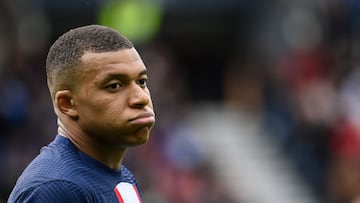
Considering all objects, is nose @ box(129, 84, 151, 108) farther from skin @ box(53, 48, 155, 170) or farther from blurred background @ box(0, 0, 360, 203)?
blurred background @ box(0, 0, 360, 203)

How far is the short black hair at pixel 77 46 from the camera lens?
4484mm

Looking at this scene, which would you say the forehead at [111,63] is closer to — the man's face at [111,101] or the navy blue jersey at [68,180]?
the man's face at [111,101]

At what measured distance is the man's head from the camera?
447 centimetres

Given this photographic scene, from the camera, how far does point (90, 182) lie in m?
4.46

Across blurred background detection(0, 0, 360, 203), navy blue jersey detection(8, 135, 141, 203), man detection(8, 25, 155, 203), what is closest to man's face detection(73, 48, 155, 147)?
man detection(8, 25, 155, 203)

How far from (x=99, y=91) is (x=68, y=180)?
1.28ft

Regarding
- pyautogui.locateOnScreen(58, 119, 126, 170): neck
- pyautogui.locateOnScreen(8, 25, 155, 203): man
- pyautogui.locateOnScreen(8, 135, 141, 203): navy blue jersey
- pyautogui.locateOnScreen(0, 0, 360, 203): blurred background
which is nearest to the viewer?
pyautogui.locateOnScreen(8, 135, 141, 203): navy blue jersey

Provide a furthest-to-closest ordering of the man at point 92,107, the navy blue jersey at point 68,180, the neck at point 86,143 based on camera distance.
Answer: the neck at point 86,143
the man at point 92,107
the navy blue jersey at point 68,180

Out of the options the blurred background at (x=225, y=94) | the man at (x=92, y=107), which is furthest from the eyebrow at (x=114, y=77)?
the blurred background at (x=225, y=94)

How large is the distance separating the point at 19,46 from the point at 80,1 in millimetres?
1699

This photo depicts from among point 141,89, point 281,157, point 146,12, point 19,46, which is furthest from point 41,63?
point 141,89

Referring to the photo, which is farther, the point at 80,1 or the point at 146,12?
the point at 80,1

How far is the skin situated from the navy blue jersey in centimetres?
13

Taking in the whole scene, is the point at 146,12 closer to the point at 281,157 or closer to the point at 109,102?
the point at 281,157
